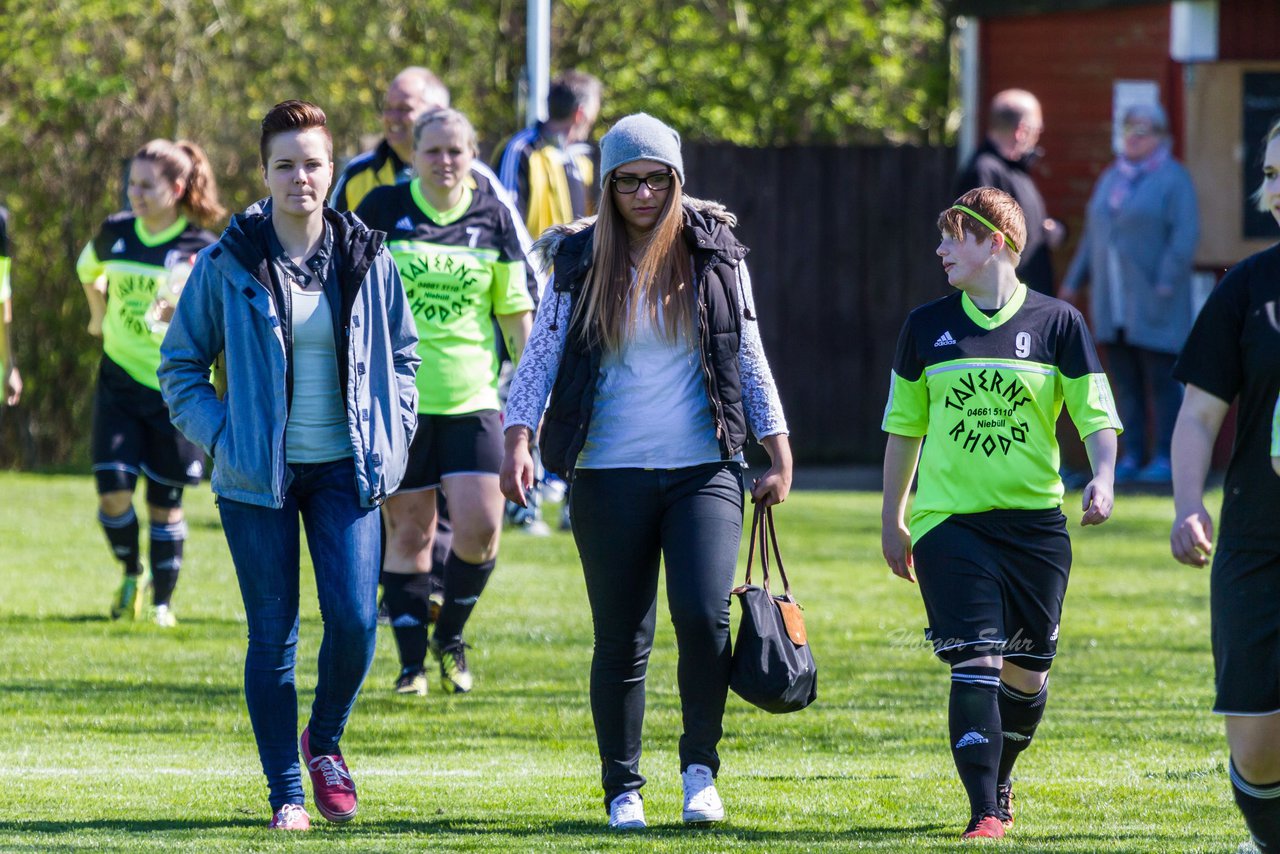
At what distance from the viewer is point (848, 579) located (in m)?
12.1

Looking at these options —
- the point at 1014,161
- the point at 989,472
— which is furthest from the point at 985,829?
the point at 1014,161

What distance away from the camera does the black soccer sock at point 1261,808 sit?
16.3 ft

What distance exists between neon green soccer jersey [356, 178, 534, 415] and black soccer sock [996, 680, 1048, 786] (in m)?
2.75

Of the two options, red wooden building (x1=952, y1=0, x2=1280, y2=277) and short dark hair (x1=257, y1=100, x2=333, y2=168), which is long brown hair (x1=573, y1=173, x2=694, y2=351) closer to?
short dark hair (x1=257, y1=100, x2=333, y2=168)

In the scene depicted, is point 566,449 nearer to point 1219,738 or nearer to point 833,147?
point 1219,738

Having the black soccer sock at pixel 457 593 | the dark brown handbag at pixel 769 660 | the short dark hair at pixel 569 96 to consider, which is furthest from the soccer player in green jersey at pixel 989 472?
the short dark hair at pixel 569 96

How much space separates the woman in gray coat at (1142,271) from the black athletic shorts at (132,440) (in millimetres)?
7922

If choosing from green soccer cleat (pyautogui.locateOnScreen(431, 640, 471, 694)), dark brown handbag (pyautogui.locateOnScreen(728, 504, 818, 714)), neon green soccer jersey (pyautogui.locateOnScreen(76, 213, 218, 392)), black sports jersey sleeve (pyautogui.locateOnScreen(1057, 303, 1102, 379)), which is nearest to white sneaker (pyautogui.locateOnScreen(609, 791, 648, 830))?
dark brown handbag (pyautogui.locateOnScreen(728, 504, 818, 714))

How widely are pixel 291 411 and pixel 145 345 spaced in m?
4.21

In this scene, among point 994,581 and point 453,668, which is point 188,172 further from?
point 994,581

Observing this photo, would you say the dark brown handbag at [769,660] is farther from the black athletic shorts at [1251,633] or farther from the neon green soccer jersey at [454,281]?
the neon green soccer jersey at [454,281]

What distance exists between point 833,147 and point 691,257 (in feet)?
41.8

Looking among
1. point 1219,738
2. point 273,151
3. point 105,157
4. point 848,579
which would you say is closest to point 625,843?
point 273,151

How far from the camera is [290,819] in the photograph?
5.94 metres
